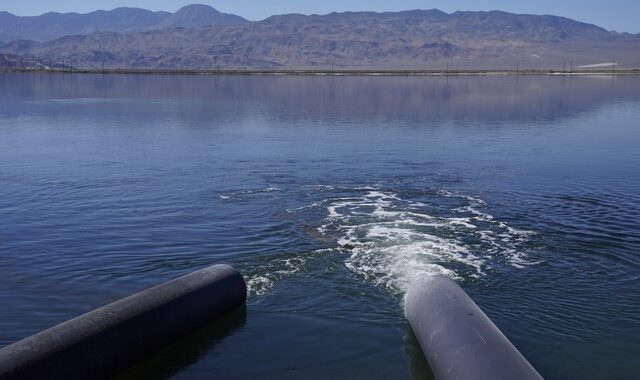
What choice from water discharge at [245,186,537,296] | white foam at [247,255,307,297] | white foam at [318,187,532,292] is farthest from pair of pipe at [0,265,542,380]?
white foam at [318,187,532,292]

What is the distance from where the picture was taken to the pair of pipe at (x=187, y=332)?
9.68 metres

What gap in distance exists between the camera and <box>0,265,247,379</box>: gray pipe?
9734mm

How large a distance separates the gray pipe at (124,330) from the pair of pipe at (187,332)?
1 cm

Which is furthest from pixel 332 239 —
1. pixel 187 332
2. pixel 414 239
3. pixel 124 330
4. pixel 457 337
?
pixel 124 330

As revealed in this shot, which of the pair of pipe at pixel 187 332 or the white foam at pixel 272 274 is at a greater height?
the pair of pipe at pixel 187 332

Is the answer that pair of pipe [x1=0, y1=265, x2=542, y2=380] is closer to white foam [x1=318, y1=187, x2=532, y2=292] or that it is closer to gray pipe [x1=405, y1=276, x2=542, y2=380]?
gray pipe [x1=405, y1=276, x2=542, y2=380]

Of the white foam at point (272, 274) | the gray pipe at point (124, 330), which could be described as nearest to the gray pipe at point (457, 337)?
the white foam at point (272, 274)

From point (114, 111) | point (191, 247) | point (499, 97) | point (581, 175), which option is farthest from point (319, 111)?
point (191, 247)

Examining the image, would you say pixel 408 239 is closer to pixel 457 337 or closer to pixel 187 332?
pixel 187 332

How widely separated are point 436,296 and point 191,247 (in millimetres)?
7927

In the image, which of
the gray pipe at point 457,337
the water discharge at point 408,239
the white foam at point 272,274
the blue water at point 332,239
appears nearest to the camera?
the gray pipe at point 457,337

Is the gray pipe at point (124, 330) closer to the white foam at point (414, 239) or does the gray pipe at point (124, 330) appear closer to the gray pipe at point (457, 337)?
the gray pipe at point (457, 337)

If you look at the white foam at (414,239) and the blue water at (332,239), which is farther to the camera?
the white foam at (414,239)

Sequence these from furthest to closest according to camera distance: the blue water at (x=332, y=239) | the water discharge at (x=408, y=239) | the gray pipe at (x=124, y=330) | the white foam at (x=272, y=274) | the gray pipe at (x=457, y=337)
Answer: the water discharge at (x=408, y=239)
the white foam at (x=272, y=274)
the blue water at (x=332, y=239)
the gray pipe at (x=124, y=330)
the gray pipe at (x=457, y=337)
